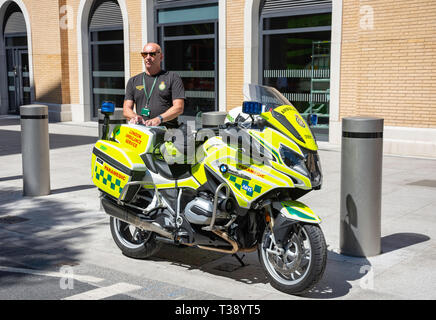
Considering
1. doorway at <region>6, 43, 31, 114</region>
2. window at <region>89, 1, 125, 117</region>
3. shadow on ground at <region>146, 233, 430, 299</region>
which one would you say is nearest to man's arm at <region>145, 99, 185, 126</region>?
shadow on ground at <region>146, 233, 430, 299</region>

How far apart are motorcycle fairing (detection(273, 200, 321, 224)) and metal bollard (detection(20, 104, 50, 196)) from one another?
4620mm

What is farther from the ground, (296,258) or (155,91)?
(155,91)

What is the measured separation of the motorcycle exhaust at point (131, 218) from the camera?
4.86 meters

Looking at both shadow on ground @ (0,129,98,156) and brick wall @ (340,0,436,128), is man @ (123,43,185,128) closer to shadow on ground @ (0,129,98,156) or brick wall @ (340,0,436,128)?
brick wall @ (340,0,436,128)

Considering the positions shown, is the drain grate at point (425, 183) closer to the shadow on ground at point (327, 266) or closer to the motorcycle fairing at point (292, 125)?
the shadow on ground at point (327, 266)

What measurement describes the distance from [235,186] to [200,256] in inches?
50.7

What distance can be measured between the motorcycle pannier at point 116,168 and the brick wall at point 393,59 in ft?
26.0

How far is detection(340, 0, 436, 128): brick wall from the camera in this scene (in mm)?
11219

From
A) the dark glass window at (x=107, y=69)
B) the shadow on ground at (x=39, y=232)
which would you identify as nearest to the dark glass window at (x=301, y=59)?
the dark glass window at (x=107, y=69)

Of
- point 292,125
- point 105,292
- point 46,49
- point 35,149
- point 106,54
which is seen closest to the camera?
point 292,125

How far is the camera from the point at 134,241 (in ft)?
17.7

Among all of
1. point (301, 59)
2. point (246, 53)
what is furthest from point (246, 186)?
point (246, 53)

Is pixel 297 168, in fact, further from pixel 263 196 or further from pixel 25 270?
pixel 25 270

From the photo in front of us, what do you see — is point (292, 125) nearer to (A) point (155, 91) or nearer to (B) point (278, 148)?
(B) point (278, 148)
